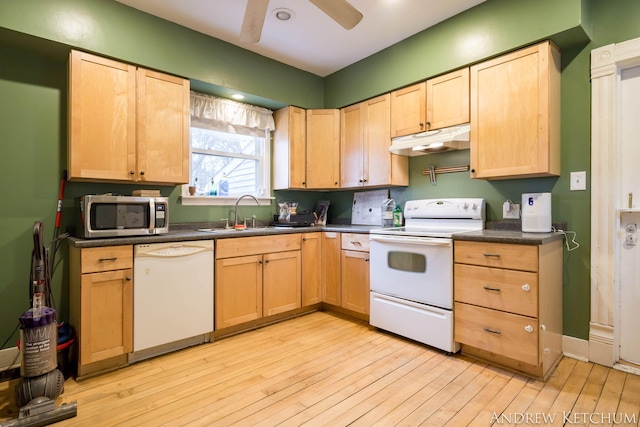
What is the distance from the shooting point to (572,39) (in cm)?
233

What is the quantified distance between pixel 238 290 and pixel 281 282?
45 cm

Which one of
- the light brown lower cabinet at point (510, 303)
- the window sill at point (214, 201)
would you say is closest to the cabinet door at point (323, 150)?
the window sill at point (214, 201)

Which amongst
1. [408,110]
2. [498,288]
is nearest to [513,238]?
[498,288]

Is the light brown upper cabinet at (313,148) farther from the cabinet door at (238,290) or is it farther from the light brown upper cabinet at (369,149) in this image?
the cabinet door at (238,290)

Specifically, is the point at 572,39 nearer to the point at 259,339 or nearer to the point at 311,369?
the point at 311,369

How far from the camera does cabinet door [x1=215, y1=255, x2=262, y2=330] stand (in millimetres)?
2758

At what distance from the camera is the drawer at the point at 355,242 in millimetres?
3125

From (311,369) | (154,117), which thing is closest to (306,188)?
(154,117)

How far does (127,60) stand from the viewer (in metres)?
2.53

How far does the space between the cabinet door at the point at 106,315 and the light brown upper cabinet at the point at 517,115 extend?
9.15 feet

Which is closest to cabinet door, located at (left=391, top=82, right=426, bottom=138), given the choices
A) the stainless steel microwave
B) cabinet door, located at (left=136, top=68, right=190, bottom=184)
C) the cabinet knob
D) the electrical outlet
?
the electrical outlet

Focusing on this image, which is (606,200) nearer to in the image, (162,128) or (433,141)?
(433,141)

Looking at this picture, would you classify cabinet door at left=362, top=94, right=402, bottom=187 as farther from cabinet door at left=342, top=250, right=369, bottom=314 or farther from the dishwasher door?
the dishwasher door

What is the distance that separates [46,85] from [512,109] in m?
3.53
